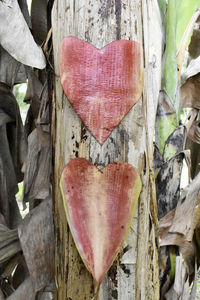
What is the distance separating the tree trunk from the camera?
48cm

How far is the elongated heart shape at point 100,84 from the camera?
0.48m

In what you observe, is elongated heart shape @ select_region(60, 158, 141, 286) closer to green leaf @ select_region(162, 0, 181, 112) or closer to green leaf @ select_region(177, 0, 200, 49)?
green leaf @ select_region(162, 0, 181, 112)

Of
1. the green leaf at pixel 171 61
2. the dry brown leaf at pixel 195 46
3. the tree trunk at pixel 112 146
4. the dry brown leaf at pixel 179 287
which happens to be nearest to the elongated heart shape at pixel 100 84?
the tree trunk at pixel 112 146

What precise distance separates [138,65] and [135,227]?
0.69 ft

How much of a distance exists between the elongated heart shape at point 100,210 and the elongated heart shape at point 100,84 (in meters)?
0.05

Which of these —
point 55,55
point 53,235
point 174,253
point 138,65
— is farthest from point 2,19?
point 174,253

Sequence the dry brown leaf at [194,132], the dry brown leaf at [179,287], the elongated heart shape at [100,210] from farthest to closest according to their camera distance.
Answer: the dry brown leaf at [194,132], the dry brown leaf at [179,287], the elongated heart shape at [100,210]

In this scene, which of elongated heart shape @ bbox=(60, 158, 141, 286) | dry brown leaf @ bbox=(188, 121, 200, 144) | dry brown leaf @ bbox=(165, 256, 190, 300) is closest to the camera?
elongated heart shape @ bbox=(60, 158, 141, 286)

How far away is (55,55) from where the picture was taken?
1.66 ft

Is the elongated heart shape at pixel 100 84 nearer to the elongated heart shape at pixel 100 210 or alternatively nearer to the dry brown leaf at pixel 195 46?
the elongated heart shape at pixel 100 210

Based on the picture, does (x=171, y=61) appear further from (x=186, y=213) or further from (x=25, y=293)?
(x=25, y=293)

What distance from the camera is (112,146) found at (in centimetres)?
48

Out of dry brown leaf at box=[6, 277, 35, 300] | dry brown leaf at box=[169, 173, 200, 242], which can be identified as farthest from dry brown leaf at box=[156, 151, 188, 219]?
dry brown leaf at box=[6, 277, 35, 300]

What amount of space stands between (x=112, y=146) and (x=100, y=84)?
79mm
